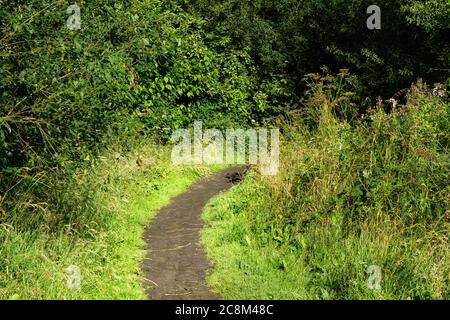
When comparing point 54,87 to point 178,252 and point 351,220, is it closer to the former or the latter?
point 178,252

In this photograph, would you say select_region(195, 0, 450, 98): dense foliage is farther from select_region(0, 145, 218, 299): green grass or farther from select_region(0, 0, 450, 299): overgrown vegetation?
select_region(0, 145, 218, 299): green grass

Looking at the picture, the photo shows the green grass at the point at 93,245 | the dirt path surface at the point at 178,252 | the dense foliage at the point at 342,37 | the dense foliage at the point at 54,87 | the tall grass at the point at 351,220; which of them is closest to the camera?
the green grass at the point at 93,245

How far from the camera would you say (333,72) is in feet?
48.8

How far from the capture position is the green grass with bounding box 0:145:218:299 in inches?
219

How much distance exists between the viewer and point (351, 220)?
6.98 m

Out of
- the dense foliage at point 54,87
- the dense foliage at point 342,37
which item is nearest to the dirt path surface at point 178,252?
the dense foliage at point 54,87

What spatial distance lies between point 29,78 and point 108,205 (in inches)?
109

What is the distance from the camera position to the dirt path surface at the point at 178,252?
19.7ft

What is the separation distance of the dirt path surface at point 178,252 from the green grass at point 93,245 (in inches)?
6.1

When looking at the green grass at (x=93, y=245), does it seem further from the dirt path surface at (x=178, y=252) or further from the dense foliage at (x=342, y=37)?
the dense foliage at (x=342, y=37)

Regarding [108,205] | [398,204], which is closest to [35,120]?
[108,205]

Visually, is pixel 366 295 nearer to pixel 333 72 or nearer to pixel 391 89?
pixel 391 89

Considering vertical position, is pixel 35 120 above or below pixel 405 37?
below

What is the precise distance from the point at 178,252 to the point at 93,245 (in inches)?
42.0
